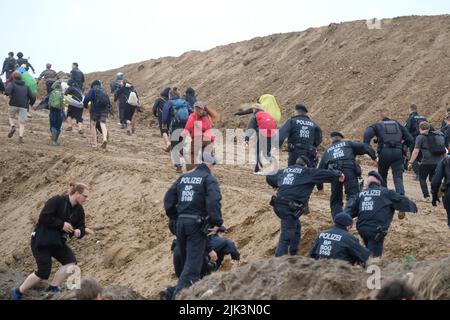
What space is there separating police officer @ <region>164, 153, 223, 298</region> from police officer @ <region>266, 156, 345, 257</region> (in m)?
1.76

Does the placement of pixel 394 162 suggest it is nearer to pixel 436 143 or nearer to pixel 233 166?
pixel 436 143

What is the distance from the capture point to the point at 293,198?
1219cm

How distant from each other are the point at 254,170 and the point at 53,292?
8.81 m

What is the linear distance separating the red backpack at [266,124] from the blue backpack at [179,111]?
1.45 metres

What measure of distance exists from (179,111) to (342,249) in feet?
26.2

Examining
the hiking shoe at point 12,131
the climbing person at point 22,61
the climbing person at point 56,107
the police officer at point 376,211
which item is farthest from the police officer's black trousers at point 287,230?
the climbing person at point 22,61

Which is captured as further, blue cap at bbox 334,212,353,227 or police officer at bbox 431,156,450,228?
police officer at bbox 431,156,450,228

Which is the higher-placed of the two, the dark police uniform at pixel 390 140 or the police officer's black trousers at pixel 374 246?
the dark police uniform at pixel 390 140

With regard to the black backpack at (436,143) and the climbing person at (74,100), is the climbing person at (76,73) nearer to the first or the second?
the climbing person at (74,100)

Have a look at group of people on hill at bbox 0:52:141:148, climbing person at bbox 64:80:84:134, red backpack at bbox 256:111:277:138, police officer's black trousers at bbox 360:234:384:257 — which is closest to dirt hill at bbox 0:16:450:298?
police officer's black trousers at bbox 360:234:384:257

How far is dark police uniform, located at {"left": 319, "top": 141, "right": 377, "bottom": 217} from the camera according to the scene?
13617 mm

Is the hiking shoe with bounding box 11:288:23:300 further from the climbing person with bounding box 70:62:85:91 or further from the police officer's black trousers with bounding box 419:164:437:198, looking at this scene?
the climbing person with bounding box 70:62:85:91

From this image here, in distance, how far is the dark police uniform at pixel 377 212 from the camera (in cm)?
1186
